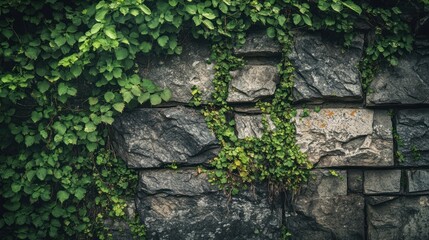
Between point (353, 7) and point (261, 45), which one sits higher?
point (353, 7)

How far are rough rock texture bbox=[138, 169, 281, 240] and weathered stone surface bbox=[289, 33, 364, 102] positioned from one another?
3.36 ft

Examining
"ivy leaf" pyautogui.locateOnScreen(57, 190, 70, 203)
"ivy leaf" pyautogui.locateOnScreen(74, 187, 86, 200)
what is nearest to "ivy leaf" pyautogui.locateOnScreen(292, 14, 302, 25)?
"ivy leaf" pyautogui.locateOnScreen(74, 187, 86, 200)

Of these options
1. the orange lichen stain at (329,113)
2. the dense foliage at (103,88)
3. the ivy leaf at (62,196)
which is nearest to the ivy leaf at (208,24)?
the dense foliage at (103,88)

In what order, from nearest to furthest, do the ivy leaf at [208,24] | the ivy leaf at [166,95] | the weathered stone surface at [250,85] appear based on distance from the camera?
1. the ivy leaf at [208,24]
2. the ivy leaf at [166,95]
3. the weathered stone surface at [250,85]

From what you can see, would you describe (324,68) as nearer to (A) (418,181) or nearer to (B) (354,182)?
(B) (354,182)

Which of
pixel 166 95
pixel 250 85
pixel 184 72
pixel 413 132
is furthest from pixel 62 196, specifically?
pixel 413 132

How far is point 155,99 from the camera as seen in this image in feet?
9.71

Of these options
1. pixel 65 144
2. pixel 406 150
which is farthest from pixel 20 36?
pixel 406 150

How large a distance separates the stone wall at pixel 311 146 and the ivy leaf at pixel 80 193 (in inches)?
18.3

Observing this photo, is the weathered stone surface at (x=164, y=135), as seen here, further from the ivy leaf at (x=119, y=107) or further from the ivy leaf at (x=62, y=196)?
the ivy leaf at (x=62, y=196)

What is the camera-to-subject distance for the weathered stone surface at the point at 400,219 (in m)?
3.16

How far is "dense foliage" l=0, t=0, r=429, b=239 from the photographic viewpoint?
9.53ft

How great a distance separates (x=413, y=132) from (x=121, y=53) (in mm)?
2599

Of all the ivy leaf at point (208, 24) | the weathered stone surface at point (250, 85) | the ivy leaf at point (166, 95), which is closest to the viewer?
the ivy leaf at point (208, 24)
